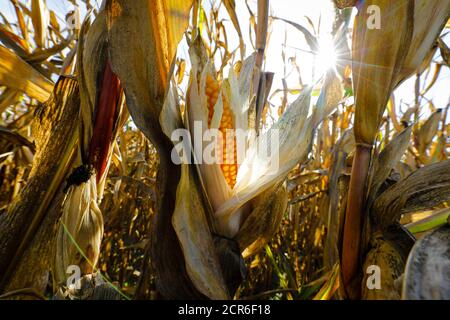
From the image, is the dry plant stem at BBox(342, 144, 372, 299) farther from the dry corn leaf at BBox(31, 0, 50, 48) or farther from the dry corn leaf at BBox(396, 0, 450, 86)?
the dry corn leaf at BBox(31, 0, 50, 48)

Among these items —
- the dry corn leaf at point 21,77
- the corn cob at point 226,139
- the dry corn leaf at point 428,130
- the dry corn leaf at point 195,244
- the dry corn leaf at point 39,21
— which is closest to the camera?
the dry corn leaf at point 195,244

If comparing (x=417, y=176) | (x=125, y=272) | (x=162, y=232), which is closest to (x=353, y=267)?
(x=417, y=176)

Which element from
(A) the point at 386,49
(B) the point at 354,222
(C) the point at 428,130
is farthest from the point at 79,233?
(C) the point at 428,130

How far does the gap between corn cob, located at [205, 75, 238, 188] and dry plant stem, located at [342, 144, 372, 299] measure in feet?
0.58

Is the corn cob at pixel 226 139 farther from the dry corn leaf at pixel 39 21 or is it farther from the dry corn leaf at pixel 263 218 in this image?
the dry corn leaf at pixel 39 21

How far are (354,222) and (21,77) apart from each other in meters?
0.70

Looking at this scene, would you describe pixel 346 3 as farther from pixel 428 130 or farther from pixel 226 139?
pixel 428 130

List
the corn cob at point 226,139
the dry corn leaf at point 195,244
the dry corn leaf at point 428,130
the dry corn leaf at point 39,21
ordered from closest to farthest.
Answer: the dry corn leaf at point 195,244
the corn cob at point 226,139
the dry corn leaf at point 39,21
the dry corn leaf at point 428,130

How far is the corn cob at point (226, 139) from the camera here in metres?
0.51

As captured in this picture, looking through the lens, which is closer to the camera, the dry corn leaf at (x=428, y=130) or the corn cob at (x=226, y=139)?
the corn cob at (x=226, y=139)

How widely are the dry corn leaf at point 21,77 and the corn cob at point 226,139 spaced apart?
0.41m

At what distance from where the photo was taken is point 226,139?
1.69 feet

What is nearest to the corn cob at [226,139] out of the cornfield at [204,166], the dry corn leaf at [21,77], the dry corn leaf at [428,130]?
the cornfield at [204,166]

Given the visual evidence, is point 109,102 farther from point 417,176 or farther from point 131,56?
point 417,176
